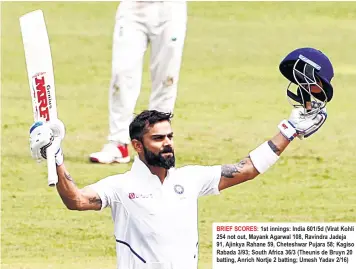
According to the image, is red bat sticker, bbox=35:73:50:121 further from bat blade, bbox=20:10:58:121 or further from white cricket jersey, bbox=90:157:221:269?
white cricket jersey, bbox=90:157:221:269

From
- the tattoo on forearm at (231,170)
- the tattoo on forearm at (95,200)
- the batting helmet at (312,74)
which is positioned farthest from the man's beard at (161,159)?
the batting helmet at (312,74)

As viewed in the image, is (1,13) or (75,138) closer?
(75,138)

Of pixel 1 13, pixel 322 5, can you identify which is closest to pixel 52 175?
pixel 1 13

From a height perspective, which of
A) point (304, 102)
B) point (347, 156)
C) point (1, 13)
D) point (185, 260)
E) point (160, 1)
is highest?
point (1, 13)

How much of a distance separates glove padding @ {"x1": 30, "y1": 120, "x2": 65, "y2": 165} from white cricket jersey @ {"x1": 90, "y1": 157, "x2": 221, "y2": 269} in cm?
54

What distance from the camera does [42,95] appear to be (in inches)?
328

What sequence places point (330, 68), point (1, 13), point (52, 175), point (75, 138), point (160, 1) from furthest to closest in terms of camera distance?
1. point (1, 13)
2. point (75, 138)
3. point (160, 1)
4. point (330, 68)
5. point (52, 175)

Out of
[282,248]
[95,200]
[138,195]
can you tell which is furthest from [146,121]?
[282,248]

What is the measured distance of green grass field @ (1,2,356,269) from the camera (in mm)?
12305

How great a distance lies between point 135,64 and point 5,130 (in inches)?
96.6

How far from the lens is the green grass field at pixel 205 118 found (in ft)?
40.4

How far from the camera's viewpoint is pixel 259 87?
62.1 feet

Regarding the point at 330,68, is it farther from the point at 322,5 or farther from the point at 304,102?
the point at 322,5

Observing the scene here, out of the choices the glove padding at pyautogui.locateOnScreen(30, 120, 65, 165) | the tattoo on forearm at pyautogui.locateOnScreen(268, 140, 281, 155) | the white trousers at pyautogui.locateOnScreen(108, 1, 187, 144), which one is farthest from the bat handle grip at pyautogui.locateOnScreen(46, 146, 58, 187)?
the white trousers at pyautogui.locateOnScreen(108, 1, 187, 144)
